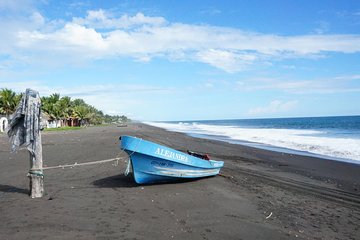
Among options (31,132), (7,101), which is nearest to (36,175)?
(31,132)

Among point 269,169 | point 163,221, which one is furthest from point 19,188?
point 269,169

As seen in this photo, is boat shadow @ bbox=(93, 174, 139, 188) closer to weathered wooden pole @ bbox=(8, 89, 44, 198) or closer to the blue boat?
the blue boat


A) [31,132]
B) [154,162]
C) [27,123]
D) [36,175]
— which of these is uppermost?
[27,123]

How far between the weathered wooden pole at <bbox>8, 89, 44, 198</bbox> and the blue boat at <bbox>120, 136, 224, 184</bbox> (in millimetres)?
2086

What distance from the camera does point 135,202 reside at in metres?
7.38

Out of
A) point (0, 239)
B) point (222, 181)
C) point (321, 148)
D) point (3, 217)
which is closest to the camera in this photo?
point (0, 239)

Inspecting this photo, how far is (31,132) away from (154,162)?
122 inches

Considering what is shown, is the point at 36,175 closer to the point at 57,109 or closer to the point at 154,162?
the point at 154,162

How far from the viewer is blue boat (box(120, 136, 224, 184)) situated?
8.89m

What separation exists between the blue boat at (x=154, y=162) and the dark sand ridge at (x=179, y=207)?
0.86ft

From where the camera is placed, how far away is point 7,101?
50812 mm

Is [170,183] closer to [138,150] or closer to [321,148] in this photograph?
[138,150]

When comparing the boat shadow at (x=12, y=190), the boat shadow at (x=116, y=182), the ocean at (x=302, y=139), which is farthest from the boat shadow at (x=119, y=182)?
the ocean at (x=302, y=139)

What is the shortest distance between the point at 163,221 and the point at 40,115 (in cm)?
389
